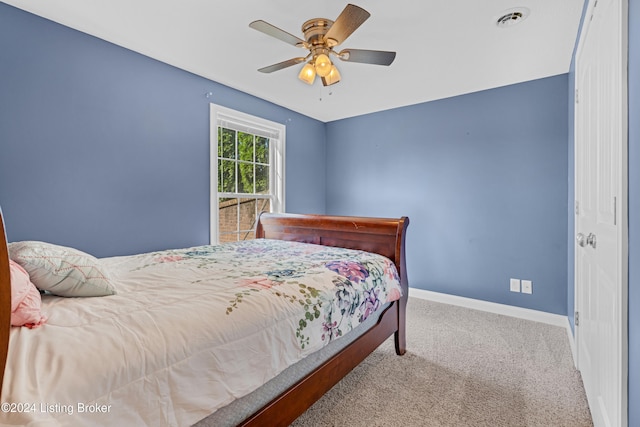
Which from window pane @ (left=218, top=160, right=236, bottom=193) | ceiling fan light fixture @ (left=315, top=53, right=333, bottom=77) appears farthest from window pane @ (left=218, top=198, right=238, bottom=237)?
ceiling fan light fixture @ (left=315, top=53, right=333, bottom=77)

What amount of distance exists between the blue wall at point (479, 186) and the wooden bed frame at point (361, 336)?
1.54 meters

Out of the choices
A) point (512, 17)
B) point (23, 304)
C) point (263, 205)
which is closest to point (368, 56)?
point (512, 17)

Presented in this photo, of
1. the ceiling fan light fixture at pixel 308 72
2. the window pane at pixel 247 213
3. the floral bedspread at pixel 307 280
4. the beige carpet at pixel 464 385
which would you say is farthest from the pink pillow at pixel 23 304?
the window pane at pixel 247 213

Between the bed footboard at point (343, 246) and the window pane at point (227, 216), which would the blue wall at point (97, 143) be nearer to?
the window pane at point (227, 216)

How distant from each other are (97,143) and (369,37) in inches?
86.7

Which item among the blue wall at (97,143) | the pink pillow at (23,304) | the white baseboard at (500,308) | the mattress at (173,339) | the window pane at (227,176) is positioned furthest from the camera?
the window pane at (227,176)

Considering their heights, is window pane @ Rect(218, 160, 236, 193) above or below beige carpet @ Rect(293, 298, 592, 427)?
above

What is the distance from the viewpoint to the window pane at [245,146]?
359cm

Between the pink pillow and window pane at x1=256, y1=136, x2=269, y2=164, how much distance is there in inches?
118

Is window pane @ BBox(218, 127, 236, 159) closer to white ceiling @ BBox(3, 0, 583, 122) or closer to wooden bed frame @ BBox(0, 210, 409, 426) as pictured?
white ceiling @ BBox(3, 0, 583, 122)

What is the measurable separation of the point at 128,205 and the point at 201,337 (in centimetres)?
201

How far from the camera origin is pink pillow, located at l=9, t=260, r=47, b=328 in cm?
86

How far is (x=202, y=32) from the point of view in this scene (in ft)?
7.48

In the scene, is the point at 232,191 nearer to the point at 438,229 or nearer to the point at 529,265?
the point at 438,229
